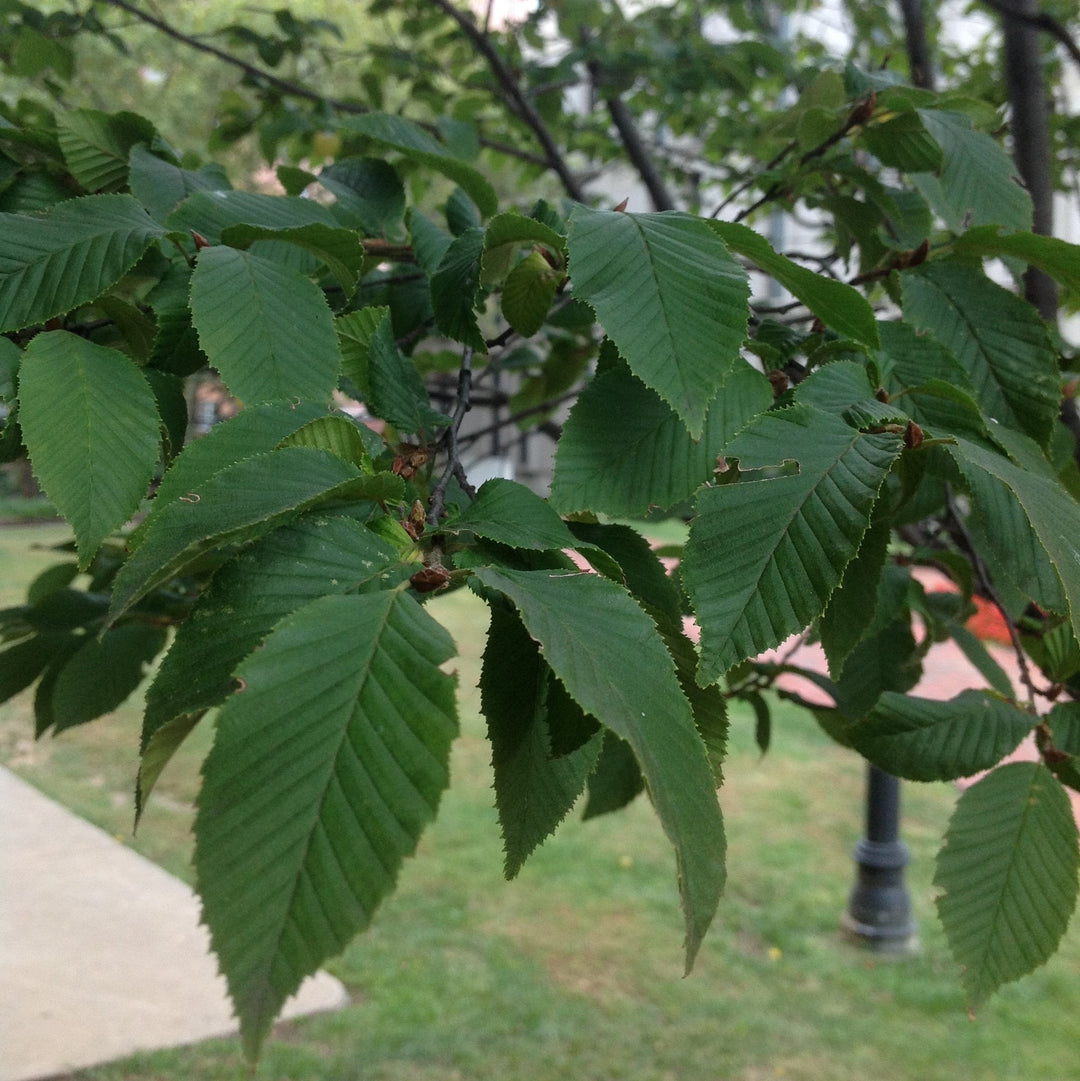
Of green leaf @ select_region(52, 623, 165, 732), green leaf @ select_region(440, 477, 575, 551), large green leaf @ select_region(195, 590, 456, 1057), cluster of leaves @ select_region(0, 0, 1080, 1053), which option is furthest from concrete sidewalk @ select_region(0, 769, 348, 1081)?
large green leaf @ select_region(195, 590, 456, 1057)

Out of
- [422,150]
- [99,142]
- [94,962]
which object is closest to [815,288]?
[422,150]

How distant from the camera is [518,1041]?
9.09ft

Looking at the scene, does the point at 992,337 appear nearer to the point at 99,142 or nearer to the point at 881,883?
the point at 99,142

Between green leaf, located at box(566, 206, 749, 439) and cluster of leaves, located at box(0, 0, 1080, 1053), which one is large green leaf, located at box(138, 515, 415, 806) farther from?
green leaf, located at box(566, 206, 749, 439)

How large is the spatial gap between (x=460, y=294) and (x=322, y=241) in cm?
10

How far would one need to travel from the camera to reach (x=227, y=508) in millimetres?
478

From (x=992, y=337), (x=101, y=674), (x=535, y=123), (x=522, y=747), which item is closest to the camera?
(x=522, y=747)

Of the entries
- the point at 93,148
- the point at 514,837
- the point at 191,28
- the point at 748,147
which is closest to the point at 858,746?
the point at 514,837

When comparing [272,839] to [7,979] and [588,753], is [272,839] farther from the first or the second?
[7,979]

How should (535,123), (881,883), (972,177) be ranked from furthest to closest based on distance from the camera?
(881,883) < (535,123) < (972,177)

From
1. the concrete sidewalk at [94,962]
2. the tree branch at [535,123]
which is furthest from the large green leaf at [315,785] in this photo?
the concrete sidewalk at [94,962]

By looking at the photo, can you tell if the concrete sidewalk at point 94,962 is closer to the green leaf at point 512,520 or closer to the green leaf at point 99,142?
the green leaf at point 99,142

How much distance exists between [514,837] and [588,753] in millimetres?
56

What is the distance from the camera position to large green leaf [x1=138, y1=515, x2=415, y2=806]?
18.3 inches
